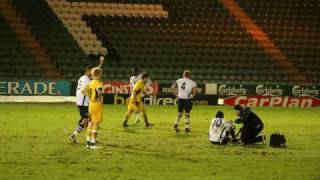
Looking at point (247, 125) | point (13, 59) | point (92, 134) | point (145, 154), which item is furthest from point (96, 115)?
point (13, 59)

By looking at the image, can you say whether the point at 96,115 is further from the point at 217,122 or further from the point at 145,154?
the point at 217,122

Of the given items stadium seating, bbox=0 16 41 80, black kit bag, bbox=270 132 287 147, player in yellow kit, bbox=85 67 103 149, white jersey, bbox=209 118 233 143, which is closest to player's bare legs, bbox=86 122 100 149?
player in yellow kit, bbox=85 67 103 149

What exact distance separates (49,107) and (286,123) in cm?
1072

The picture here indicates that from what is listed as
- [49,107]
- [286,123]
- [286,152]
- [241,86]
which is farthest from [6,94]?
[286,152]

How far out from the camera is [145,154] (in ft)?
47.6

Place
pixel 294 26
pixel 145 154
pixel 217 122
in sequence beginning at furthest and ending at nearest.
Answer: pixel 294 26
pixel 217 122
pixel 145 154

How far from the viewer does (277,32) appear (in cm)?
3772

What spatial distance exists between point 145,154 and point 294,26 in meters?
25.9

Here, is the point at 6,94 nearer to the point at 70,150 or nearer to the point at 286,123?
the point at 286,123

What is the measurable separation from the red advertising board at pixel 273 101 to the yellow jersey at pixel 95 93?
1663 cm

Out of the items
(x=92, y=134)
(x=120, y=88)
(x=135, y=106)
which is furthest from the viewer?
(x=120, y=88)

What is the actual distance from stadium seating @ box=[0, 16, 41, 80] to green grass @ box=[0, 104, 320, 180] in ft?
30.3

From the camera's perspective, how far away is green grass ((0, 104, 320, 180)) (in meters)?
12.0

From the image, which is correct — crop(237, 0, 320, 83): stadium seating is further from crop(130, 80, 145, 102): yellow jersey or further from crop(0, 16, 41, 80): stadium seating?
crop(130, 80, 145, 102): yellow jersey
